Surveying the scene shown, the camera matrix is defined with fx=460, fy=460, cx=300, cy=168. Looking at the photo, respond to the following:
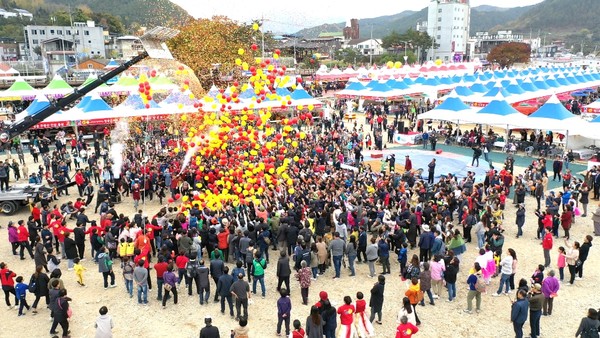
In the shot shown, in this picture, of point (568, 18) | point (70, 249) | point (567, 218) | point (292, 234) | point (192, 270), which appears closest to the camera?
point (192, 270)

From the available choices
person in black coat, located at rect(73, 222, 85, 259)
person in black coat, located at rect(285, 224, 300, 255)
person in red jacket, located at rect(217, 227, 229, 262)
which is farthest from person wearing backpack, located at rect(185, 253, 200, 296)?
person in black coat, located at rect(73, 222, 85, 259)

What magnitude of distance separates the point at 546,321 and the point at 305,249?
446cm

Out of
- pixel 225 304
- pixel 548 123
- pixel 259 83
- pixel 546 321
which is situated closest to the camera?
pixel 546 321

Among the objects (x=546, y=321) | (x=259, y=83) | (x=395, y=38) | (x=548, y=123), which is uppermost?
(x=395, y=38)

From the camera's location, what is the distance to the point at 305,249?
29.9 ft

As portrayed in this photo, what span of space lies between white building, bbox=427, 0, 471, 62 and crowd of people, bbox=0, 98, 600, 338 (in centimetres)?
9767

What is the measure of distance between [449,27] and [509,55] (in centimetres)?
2438

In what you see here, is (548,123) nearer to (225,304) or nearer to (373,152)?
(373,152)

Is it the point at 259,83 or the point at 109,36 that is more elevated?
the point at 109,36

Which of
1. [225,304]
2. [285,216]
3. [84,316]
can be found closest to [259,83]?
[285,216]

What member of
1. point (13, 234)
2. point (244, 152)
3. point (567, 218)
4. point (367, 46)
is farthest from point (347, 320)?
point (367, 46)

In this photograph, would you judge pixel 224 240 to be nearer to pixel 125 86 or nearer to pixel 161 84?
pixel 161 84

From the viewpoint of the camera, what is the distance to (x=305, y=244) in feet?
30.1

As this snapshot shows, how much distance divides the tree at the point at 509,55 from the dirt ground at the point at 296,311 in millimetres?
84359
